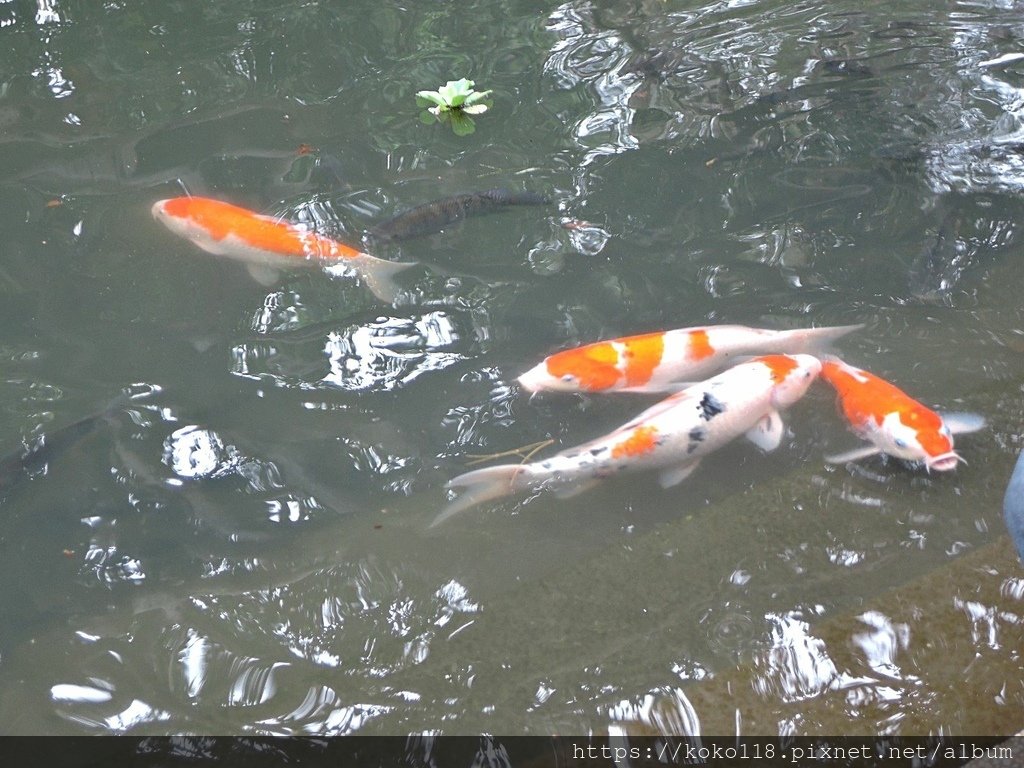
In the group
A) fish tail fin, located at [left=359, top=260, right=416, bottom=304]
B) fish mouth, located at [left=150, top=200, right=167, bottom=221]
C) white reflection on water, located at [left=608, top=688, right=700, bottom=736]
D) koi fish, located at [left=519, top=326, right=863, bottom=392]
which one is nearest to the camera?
white reflection on water, located at [left=608, top=688, right=700, bottom=736]

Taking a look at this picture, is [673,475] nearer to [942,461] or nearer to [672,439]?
[672,439]

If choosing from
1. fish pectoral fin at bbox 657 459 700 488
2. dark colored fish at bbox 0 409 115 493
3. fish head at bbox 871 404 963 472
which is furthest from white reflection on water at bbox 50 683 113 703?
fish head at bbox 871 404 963 472

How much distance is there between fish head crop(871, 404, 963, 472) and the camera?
121 inches

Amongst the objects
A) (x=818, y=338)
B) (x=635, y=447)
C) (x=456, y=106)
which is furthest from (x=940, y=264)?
(x=456, y=106)

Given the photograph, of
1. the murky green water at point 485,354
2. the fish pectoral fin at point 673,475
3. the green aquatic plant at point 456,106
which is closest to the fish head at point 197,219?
the murky green water at point 485,354

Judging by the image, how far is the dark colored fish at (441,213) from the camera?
4.29 m

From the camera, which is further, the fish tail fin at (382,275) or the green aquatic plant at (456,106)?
the green aquatic plant at (456,106)

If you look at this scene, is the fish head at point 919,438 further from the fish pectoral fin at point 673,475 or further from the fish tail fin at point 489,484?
the fish tail fin at point 489,484

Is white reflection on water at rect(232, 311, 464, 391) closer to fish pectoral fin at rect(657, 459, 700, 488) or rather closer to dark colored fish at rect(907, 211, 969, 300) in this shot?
fish pectoral fin at rect(657, 459, 700, 488)

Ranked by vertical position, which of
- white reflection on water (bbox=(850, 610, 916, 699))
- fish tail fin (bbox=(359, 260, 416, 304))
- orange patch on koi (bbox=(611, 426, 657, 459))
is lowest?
white reflection on water (bbox=(850, 610, 916, 699))

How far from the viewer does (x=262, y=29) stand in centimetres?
605

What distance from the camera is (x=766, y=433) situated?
3.34 metres

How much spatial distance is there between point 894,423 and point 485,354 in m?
1.64

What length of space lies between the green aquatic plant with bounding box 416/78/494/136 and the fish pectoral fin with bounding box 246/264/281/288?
61.2 inches
